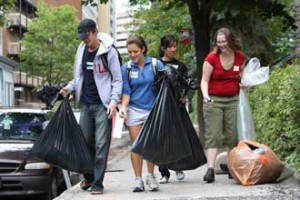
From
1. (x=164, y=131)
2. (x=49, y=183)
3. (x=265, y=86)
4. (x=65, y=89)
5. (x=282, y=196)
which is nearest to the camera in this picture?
(x=282, y=196)

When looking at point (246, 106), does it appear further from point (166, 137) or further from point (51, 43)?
point (51, 43)

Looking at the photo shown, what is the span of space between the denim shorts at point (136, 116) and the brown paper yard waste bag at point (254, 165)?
105 centimetres

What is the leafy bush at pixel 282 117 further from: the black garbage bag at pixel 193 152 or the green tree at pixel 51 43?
the green tree at pixel 51 43

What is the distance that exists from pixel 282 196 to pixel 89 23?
2695mm

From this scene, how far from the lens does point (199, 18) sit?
14.8 metres

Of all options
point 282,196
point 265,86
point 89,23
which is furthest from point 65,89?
point 265,86

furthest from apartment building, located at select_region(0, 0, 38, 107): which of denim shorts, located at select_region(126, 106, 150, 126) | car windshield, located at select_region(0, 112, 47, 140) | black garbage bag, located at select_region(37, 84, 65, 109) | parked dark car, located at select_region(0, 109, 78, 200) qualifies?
denim shorts, located at select_region(126, 106, 150, 126)

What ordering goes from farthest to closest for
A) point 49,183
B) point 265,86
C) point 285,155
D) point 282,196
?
point 265,86
point 49,183
point 285,155
point 282,196

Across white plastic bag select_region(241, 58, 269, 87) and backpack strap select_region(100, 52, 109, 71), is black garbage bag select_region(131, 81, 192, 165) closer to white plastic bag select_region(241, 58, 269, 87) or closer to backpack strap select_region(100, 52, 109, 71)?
backpack strap select_region(100, 52, 109, 71)

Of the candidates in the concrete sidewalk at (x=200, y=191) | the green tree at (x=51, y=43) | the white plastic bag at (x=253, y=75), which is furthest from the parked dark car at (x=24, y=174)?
the green tree at (x=51, y=43)

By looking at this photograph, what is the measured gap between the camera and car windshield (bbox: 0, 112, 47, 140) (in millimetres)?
9781

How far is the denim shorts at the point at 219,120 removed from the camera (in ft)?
23.0

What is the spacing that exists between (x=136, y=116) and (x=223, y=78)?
45.2 inches

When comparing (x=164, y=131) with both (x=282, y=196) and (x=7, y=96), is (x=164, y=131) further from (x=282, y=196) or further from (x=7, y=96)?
(x=7, y=96)
